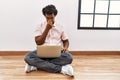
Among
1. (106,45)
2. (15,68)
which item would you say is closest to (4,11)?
(15,68)

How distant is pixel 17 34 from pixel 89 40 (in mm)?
1109

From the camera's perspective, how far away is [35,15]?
3.30 meters

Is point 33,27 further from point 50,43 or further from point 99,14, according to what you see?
point 99,14

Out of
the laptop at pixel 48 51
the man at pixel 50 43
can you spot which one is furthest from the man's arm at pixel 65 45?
the laptop at pixel 48 51

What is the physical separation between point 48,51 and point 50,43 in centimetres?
16

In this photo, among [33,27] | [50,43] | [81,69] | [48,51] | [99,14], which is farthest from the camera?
[99,14]

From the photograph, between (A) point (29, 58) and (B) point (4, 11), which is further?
(B) point (4, 11)

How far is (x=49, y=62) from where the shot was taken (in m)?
2.66

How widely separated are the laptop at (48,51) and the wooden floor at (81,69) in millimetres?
212

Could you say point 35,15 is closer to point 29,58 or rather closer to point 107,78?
point 29,58

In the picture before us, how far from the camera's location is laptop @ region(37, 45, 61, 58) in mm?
2582

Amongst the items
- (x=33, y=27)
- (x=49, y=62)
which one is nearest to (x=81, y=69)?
(x=49, y=62)

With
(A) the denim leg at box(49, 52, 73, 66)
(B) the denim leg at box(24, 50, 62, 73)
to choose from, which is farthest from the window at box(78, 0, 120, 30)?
(B) the denim leg at box(24, 50, 62, 73)

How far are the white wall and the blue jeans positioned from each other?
0.74 m
